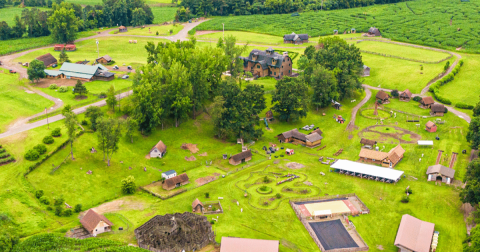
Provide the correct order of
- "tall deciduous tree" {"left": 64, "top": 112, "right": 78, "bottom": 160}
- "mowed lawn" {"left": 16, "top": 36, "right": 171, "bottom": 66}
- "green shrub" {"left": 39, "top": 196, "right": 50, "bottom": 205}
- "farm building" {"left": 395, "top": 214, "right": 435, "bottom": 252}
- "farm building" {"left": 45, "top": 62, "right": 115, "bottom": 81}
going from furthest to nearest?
"mowed lawn" {"left": 16, "top": 36, "right": 171, "bottom": 66}, "farm building" {"left": 45, "top": 62, "right": 115, "bottom": 81}, "tall deciduous tree" {"left": 64, "top": 112, "right": 78, "bottom": 160}, "green shrub" {"left": 39, "top": 196, "right": 50, "bottom": 205}, "farm building" {"left": 395, "top": 214, "right": 435, "bottom": 252}

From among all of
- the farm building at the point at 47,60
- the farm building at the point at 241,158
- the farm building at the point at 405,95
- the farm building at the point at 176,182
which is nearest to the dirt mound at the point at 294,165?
the farm building at the point at 241,158

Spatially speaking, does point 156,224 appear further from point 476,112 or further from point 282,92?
point 476,112

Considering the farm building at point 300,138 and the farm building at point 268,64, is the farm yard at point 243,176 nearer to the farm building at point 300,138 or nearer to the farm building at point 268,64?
the farm building at point 300,138

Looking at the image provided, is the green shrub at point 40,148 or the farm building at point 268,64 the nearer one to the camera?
the green shrub at point 40,148

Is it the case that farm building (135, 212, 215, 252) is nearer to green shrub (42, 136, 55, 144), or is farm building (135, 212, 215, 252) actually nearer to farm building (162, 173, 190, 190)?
farm building (162, 173, 190, 190)

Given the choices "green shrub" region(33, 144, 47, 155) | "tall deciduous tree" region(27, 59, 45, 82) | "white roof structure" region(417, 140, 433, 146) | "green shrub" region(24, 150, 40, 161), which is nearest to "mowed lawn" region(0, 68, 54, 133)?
"tall deciduous tree" region(27, 59, 45, 82)

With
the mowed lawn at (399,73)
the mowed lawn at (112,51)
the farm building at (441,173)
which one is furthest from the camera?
the mowed lawn at (112,51)

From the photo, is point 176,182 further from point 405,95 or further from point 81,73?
point 405,95
